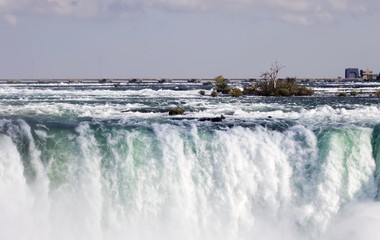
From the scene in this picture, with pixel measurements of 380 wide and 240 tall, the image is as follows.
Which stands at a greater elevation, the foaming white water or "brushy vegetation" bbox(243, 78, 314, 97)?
"brushy vegetation" bbox(243, 78, 314, 97)

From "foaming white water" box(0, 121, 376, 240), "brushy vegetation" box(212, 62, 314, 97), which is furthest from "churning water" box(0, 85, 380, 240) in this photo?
"brushy vegetation" box(212, 62, 314, 97)

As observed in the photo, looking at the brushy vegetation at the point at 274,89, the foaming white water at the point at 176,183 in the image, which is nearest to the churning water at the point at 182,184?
the foaming white water at the point at 176,183

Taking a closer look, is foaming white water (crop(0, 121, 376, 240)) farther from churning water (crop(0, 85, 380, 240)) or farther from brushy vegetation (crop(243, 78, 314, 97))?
brushy vegetation (crop(243, 78, 314, 97))

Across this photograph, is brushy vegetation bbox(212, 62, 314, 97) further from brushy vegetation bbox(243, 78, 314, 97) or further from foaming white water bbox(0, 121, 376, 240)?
foaming white water bbox(0, 121, 376, 240)

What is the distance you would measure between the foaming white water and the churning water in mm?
35

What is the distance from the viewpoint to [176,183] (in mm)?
24391

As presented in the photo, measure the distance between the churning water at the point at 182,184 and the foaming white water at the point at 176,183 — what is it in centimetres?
4

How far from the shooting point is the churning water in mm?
23391

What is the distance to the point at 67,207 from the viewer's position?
23359 mm

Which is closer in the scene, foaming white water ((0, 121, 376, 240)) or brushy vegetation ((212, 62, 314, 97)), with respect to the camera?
foaming white water ((0, 121, 376, 240))

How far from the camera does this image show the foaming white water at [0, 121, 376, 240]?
921 inches

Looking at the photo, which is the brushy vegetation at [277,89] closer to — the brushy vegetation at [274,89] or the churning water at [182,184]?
the brushy vegetation at [274,89]

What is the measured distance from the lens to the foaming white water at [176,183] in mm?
23391

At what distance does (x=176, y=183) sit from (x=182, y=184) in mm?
212
